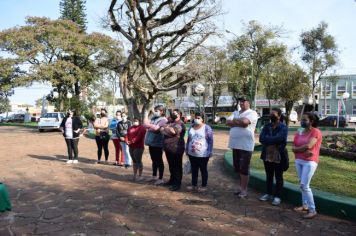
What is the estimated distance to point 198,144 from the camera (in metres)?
7.03

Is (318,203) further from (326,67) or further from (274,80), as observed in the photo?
(326,67)

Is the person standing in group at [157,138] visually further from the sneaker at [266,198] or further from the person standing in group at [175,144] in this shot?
the sneaker at [266,198]

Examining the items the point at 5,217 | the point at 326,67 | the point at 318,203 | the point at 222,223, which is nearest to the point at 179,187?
the point at 222,223

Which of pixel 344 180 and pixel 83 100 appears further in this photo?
pixel 83 100

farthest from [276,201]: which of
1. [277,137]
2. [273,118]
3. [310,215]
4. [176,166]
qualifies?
[176,166]

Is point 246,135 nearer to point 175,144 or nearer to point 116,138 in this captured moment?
point 175,144

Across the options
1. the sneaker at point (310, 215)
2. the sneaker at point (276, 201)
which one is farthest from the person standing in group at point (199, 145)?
the sneaker at point (310, 215)

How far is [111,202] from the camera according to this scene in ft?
21.2

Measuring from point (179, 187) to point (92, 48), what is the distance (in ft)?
103

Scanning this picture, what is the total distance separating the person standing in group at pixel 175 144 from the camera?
736 cm

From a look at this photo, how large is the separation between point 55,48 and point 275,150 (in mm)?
31766

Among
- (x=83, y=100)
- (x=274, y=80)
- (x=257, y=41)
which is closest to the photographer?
(x=257, y=41)

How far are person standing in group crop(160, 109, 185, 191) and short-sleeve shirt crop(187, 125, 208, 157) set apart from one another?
301 millimetres

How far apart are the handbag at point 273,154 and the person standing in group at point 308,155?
37 cm
